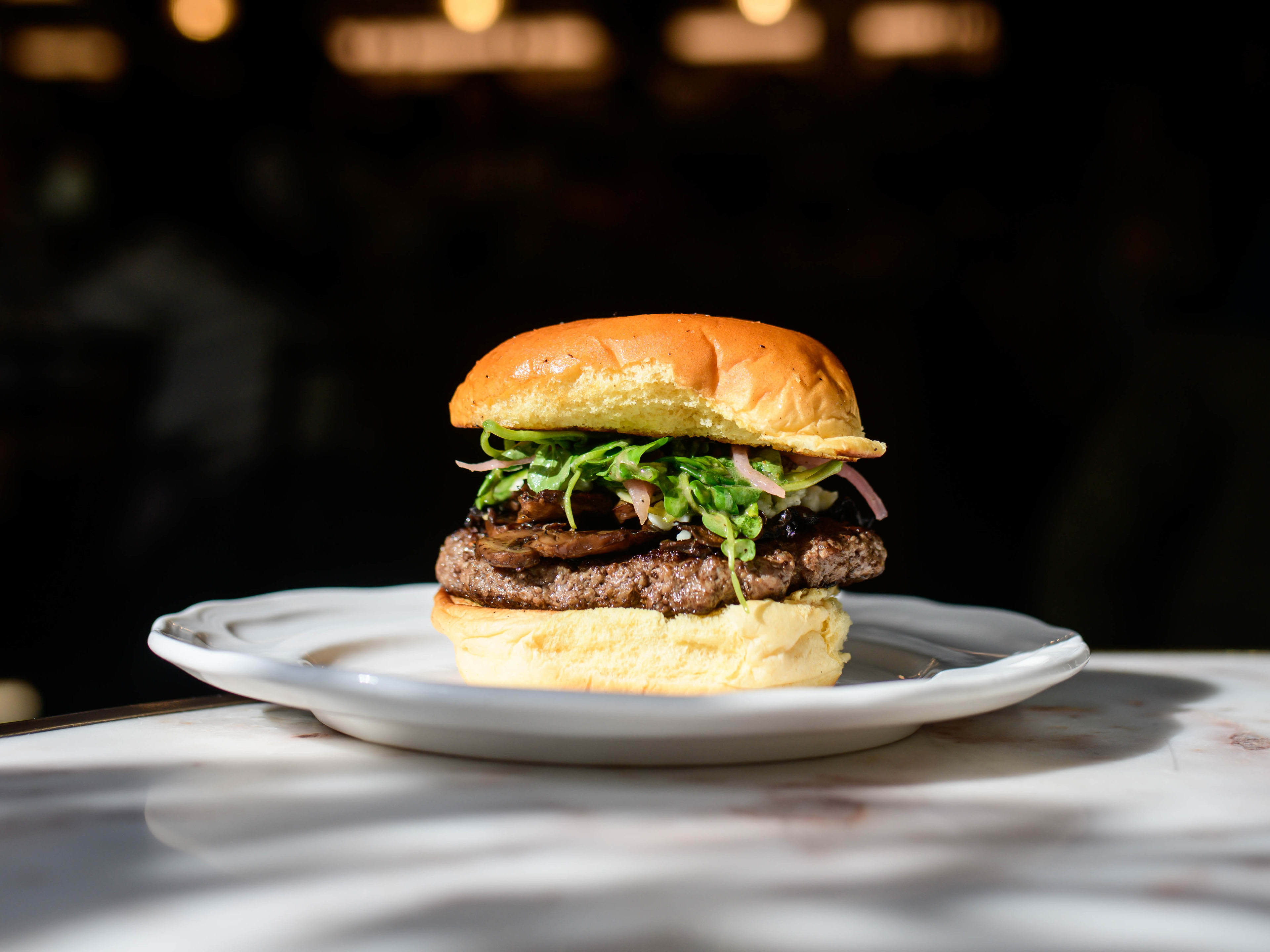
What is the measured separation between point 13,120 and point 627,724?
160 inches

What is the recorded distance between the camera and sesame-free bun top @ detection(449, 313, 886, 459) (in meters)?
1.85

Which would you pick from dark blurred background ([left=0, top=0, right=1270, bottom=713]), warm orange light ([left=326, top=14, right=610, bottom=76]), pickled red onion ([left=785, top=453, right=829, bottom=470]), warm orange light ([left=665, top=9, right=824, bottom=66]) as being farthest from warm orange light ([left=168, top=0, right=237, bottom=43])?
pickled red onion ([left=785, top=453, right=829, bottom=470])

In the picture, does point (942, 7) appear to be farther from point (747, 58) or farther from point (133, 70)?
point (133, 70)

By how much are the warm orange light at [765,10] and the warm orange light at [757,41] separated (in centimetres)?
1

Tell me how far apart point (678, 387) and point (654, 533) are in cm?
31

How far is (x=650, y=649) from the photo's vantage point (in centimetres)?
187

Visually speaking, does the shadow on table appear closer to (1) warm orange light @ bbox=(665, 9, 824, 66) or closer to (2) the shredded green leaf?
(2) the shredded green leaf

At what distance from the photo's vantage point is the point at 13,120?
3893 millimetres

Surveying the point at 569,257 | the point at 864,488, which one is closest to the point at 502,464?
the point at 864,488

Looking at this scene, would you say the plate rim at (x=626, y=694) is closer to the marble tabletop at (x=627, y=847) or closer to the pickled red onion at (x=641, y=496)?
the marble tabletop at (x=627, y=847)

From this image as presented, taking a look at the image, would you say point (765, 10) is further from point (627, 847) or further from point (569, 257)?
point (627, 847)

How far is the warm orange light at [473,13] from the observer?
13.1 feet

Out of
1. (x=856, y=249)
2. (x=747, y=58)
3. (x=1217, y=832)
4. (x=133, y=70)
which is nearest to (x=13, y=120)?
(x=133, y=70)

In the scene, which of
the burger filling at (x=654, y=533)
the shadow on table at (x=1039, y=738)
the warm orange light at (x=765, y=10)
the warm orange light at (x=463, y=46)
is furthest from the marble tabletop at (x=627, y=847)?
the warm orange light at (x=765, y=10)
